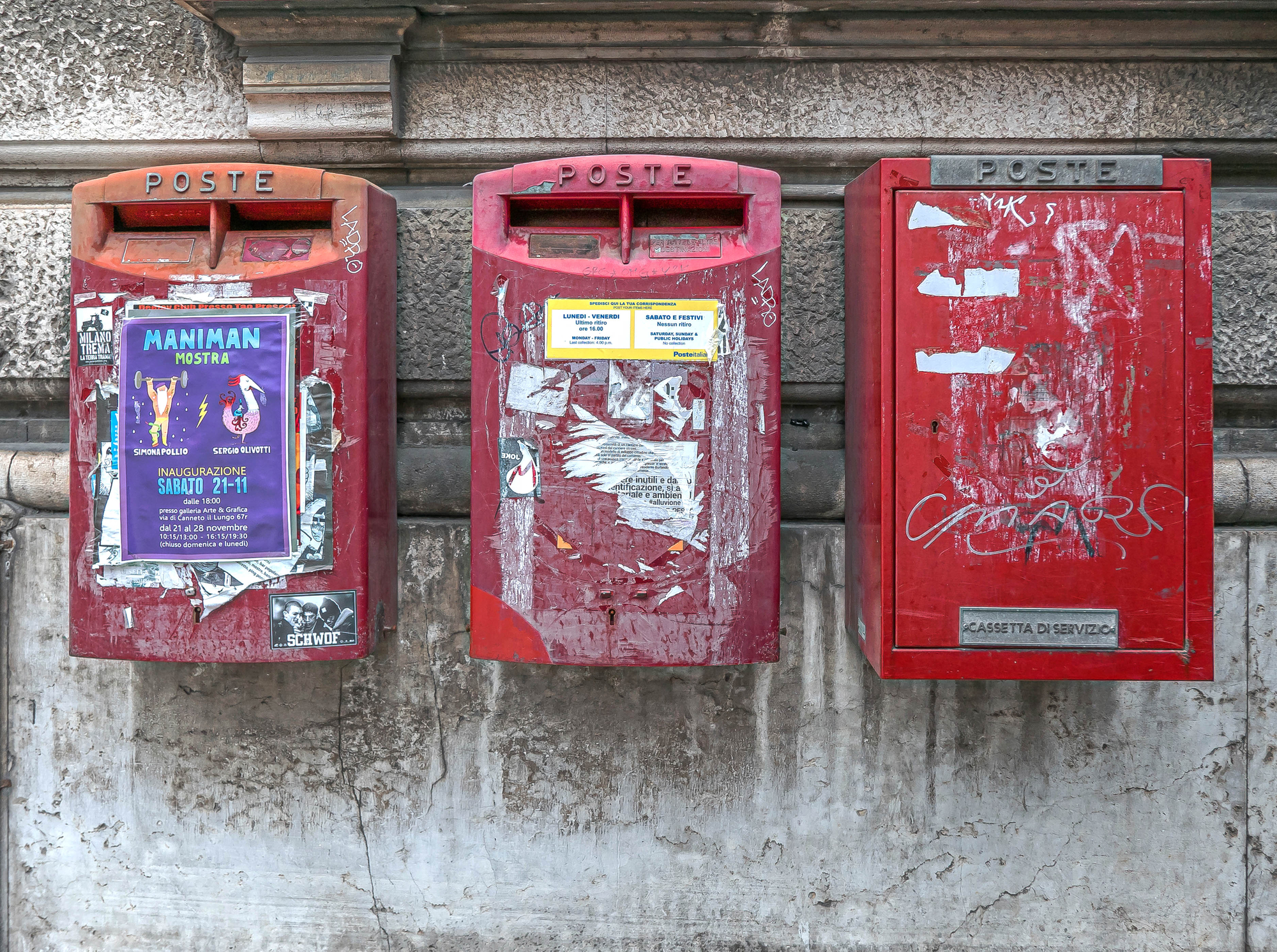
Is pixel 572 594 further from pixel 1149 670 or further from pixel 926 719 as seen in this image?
pixel 1149 670

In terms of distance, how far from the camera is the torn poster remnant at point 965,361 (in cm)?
163

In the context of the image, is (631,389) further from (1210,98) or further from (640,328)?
(1210,98)

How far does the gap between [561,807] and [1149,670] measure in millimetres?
1488

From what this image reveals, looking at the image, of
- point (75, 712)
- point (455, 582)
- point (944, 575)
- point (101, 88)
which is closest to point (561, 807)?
point (455, 582)

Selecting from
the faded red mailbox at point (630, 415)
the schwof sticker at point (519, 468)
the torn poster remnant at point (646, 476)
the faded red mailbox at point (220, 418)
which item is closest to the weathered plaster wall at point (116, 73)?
the faded red mailbox at point (220, 418)

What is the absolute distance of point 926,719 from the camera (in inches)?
82.4

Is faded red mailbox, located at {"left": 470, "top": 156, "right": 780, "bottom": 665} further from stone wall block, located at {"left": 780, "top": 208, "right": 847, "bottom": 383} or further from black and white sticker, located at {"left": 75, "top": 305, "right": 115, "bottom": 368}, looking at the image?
black and white sticker, located at {"left": 75, "top": 305, "right": 115, "bottom": 368}

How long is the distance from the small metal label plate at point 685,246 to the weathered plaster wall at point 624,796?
2.70 feet

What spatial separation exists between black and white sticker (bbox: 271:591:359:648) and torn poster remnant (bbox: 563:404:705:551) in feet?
2.21

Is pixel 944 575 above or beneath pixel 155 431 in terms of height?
beneath

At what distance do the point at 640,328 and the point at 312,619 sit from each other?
1019 mm

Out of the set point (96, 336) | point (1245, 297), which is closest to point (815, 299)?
point (1245, 297)

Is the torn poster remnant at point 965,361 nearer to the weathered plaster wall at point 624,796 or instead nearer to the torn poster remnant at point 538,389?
the weathered plaster wall at point 624,796

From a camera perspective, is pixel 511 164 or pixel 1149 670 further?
pixel 511 164
